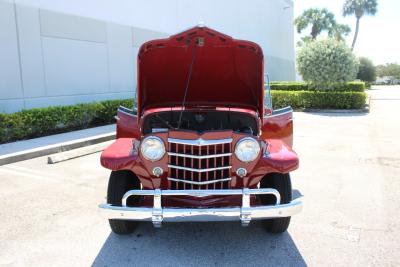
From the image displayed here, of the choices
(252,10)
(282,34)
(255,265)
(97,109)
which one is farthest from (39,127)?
(282,34)

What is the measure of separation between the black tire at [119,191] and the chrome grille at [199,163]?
1.52ft

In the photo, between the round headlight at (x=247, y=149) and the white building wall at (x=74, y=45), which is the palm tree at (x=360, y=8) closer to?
the white building wall at (x=74, y=45)

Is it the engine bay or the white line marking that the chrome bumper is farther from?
the white line marking

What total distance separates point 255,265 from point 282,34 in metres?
31.1

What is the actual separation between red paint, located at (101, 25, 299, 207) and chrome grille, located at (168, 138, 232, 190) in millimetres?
48

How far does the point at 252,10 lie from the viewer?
988 inches

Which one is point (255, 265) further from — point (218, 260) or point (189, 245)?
point (189, 245)

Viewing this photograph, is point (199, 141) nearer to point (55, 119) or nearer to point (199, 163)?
point (199, 163)

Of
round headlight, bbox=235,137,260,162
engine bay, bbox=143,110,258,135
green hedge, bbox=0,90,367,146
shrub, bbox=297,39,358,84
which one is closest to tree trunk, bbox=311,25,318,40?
shrub, bbox=297,39,358,84

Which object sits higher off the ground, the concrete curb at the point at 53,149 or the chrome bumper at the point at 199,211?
the chrome bumper at the point at 199,211

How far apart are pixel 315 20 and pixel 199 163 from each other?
44.6 m

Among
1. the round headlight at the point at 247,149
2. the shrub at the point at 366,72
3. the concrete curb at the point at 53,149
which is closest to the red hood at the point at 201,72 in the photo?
the round headlight at the point at 247,149

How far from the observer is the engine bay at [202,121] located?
3.90m

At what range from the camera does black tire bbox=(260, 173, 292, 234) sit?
3338 mm
